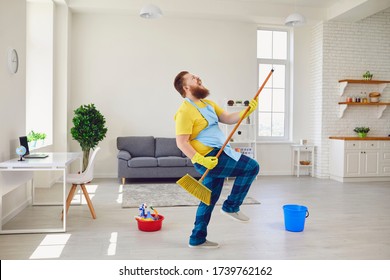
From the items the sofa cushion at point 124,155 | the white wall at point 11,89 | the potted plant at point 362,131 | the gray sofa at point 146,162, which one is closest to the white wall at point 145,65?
the gray sofa at point 146,162

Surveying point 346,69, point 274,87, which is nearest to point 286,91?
point 274,87

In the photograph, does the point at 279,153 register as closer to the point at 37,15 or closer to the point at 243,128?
the point at 243,128

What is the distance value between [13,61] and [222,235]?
2.92m

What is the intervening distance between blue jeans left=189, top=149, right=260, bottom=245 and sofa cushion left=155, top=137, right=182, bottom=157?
13.3 feet

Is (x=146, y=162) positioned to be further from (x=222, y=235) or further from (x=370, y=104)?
(x=370, y=104)

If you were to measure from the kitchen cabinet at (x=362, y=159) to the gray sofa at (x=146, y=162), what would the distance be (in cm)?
274

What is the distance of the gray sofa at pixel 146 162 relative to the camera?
21.5ft

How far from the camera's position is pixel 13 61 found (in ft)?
13.5

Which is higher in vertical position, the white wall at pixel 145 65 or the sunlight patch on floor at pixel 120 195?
the white wall at pixel 145 65

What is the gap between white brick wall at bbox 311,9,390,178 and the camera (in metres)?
7.45

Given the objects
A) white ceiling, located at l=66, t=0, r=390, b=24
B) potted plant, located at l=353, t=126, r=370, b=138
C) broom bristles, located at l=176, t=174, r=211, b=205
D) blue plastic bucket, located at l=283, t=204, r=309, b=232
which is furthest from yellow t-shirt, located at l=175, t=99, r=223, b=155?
potted plant, located at l=353, t=126, r=370, b=138

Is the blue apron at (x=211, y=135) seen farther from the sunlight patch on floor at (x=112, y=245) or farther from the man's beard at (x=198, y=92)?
the sunlight patch on floor at (x=112, y=245)

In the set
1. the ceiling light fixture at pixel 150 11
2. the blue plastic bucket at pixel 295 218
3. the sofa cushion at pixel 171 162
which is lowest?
the blue plastic bucket at pixel 295 218
